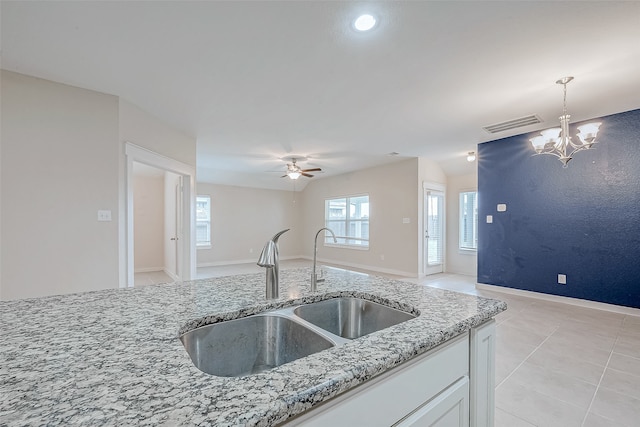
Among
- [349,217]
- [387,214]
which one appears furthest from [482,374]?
[349,217]

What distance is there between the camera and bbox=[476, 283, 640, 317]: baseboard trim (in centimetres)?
336

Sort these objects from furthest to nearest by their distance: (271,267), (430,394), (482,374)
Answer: (271,267)
(482,374)
(430,394)

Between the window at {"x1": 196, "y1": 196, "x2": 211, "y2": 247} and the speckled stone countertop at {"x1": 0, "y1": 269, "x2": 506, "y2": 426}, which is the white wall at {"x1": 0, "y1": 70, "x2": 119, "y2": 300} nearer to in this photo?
the speckled stone countertop at {"x1": 0, "y1": 269, "x2": 506, "y2": 426}

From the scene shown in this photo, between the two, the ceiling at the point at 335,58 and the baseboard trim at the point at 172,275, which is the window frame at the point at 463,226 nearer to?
the ceiling at the point at 335,58

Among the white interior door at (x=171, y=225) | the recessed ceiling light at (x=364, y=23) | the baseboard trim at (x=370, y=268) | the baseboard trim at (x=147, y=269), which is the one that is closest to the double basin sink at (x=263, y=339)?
the recessed ceiling light at (x=364, y=23)

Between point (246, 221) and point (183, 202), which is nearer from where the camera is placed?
point (183, 202)

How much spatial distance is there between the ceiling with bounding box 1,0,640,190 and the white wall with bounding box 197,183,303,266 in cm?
373

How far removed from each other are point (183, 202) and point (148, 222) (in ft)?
9.06

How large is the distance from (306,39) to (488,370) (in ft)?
7.29

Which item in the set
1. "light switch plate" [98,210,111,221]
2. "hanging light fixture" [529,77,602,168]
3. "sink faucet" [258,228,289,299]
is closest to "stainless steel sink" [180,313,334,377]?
"sink faucet" [258,228,289,299]

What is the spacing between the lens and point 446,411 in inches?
34.7

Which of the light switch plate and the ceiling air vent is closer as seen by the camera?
the light switch plate

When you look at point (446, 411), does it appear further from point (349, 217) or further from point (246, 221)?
point (246, 221)

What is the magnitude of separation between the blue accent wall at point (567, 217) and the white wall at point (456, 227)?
4.20 feet
